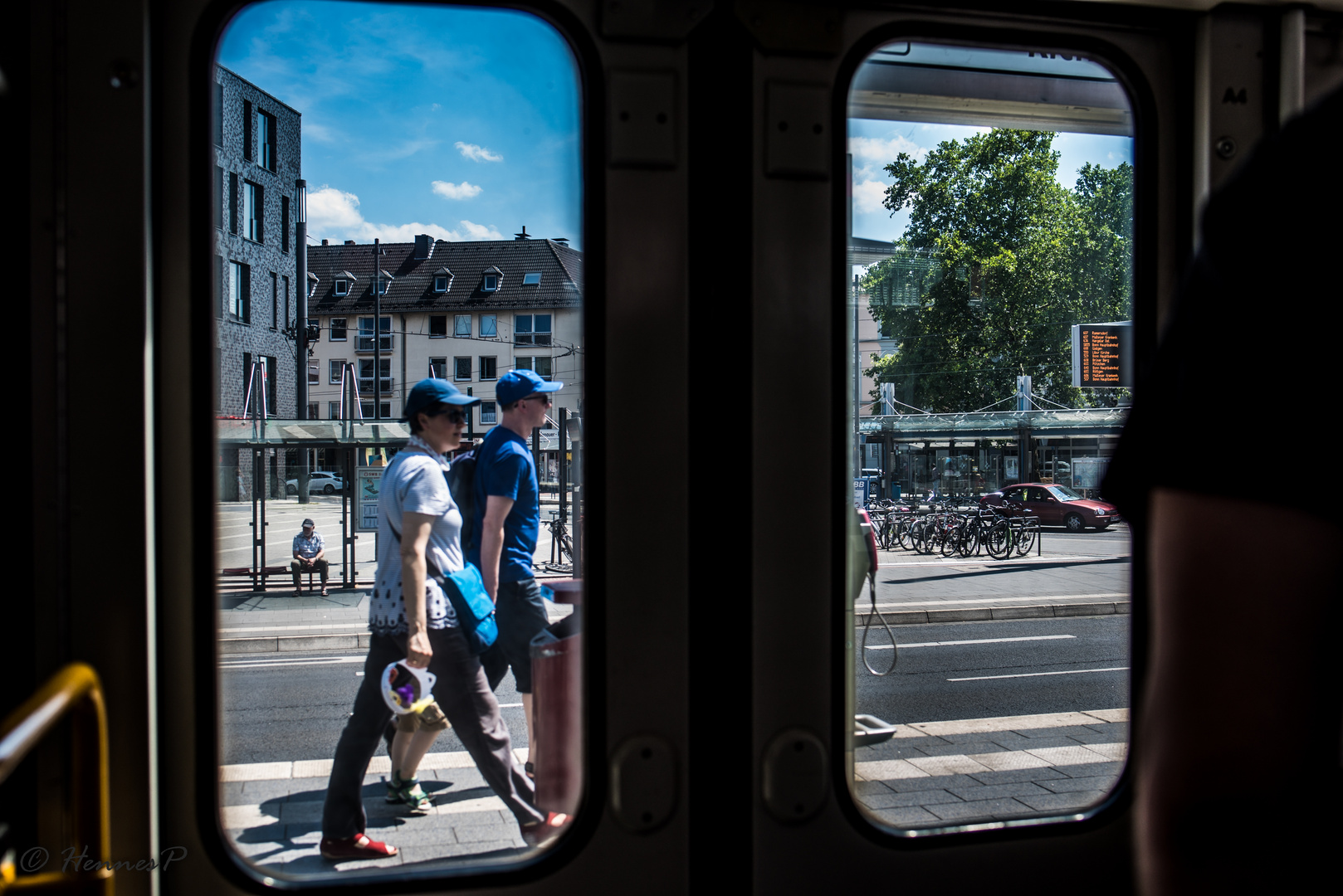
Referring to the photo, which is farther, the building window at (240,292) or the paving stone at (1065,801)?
the paving stone at (1065,801)

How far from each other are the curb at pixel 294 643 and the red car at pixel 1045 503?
A: 1579mm

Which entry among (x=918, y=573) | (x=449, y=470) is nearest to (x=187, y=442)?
(x=449, y=470)

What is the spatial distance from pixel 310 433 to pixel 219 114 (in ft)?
1.91

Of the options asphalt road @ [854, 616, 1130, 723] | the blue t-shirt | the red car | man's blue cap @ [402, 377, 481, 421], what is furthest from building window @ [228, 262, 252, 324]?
the red car

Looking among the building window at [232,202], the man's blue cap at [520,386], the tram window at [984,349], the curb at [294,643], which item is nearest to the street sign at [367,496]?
the curb at [294,643]

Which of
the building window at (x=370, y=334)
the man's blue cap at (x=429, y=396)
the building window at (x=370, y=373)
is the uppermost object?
the building window at (x=370, y=334)

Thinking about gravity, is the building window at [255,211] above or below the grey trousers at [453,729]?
above

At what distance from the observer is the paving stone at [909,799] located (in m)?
1.68

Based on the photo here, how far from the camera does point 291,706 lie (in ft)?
7.28

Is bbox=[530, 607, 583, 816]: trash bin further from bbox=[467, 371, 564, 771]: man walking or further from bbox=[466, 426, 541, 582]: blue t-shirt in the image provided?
bbox=[466, 426, 541, 582]: blue t-shirt

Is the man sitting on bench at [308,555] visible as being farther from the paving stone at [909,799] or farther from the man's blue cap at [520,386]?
the paving stone at [909,799]

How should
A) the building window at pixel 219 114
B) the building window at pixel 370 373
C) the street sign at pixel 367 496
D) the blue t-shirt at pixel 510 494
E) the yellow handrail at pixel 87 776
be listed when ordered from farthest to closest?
the blue t-shirt at pixel 510 494, the street sign at pixel 367 496, the building window at pixel 370 373, the building window at pixel 219 114, the yellow handrail at pixel 87 776

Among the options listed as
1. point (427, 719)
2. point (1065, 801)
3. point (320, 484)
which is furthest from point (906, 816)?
point (320, 484)

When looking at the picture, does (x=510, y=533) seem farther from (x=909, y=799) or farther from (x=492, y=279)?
(x=909, y=799)
